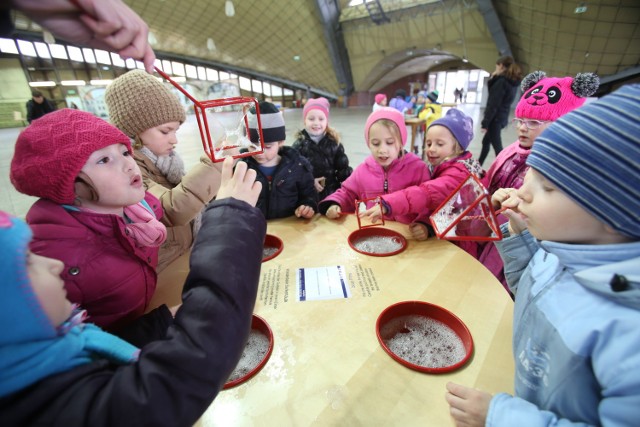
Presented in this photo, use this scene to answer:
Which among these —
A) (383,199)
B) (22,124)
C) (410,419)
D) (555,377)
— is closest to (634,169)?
(555,377)

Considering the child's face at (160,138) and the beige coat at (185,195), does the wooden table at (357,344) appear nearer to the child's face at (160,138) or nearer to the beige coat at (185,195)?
the beige coat at (185,195)

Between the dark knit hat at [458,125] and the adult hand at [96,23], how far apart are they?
1.47 metres

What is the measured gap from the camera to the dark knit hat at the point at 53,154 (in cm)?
65

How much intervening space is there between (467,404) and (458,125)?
1438 millimetres

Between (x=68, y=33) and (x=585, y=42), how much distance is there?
1076 centimetres

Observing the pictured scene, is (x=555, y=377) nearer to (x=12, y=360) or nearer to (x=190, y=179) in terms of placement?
(x=12, y=360)

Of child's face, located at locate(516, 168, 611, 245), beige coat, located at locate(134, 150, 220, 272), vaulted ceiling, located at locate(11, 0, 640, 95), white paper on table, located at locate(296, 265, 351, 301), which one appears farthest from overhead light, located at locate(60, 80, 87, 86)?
child's face, located at locate(516, 168, 611, 245)

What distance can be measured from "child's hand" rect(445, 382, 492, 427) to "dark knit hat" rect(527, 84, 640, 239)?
370 millimetres

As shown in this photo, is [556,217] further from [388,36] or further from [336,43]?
[336,43]

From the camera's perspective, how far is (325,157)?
243 centimetres

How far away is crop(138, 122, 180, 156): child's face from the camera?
50.6 inches

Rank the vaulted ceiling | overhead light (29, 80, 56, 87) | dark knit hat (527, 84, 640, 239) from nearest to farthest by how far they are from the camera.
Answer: dark knit hat (527, 84, 640, 239), the vaulted ceiling, overhead light (29, 80, 56, 87)

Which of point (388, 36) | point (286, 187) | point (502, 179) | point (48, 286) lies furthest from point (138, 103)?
point (388, 36)

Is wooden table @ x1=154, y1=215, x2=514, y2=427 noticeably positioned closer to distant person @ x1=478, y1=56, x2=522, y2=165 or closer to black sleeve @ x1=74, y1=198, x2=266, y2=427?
black sleeve @ x1=74, y1=198, x2=266, y2=427
